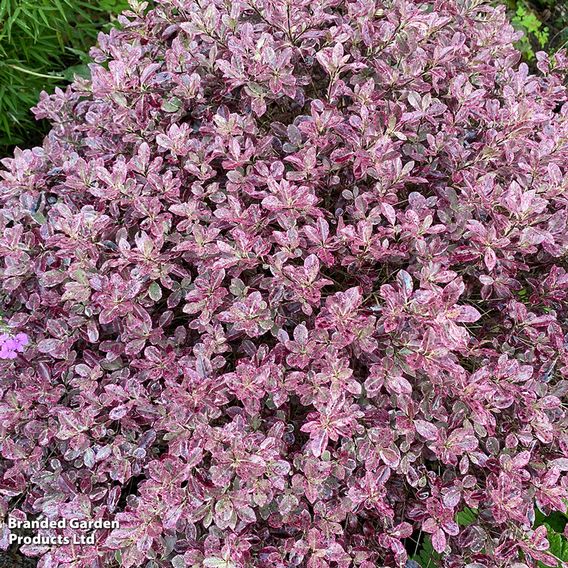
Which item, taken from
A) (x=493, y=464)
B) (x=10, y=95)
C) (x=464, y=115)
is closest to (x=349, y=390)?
(x=493, y=464)

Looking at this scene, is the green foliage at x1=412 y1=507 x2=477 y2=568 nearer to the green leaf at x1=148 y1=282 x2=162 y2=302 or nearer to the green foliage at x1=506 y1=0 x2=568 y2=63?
the green leaf at x1=148 y1=282 x2=162 y2=302

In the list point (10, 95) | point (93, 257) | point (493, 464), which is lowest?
point (10, 95)

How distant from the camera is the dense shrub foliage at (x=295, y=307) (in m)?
1.55

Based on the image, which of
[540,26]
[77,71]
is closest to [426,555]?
[77,71]

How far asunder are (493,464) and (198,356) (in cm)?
76

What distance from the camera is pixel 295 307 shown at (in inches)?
66.7

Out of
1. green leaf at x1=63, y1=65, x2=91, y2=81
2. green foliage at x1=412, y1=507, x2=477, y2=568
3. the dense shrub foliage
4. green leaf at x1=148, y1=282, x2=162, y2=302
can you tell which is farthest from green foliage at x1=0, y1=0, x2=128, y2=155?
green foliage at x1=412, y1=507, x2=477, y2=568

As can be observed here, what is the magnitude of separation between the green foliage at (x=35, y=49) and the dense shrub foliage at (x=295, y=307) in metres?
1.18

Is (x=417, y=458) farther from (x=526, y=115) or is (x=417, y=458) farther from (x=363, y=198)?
(x=526, y=115)

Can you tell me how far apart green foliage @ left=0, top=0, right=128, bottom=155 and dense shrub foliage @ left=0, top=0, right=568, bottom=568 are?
46.4 inches

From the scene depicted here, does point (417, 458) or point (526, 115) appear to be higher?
point (526, 115)

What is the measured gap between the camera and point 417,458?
167cm

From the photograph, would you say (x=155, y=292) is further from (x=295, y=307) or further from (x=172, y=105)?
(x=172, y=105)

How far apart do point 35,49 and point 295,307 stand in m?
2.23
